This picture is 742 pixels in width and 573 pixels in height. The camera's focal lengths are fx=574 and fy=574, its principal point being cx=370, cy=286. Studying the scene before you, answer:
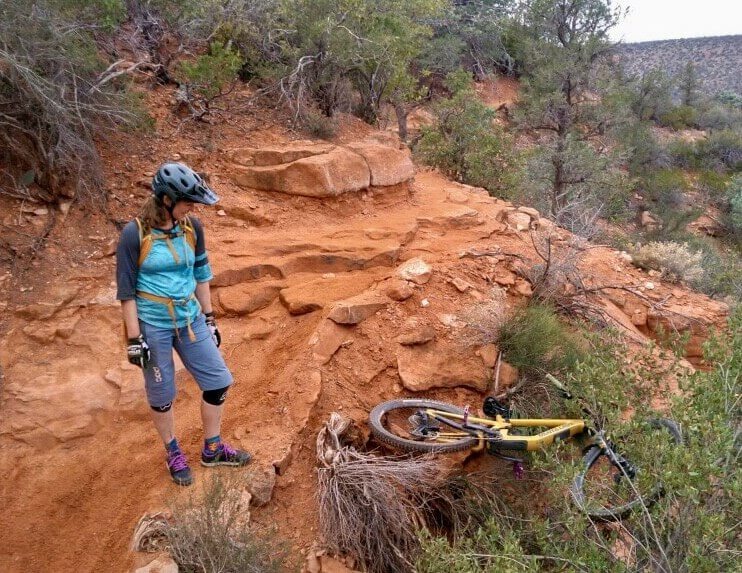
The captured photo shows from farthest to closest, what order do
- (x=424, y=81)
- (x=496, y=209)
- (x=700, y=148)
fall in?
(x=700, y=148) → (x=424, y=81) → (x=496, y=209)

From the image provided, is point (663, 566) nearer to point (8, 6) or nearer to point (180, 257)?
point (180, 257)

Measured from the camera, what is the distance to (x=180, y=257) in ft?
10.1

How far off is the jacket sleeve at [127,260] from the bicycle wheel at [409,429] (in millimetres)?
1911

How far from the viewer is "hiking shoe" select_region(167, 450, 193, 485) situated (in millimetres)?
3301

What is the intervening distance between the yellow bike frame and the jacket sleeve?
218 centimetres

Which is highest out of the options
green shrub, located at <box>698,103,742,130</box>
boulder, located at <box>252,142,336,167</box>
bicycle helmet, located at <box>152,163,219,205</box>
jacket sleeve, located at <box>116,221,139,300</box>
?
bicycle helmet, located at <box>152,163,219,205</box>

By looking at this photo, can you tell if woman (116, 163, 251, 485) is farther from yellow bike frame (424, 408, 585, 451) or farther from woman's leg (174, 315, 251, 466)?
yellow bike frame (424, 408, 585, 451)

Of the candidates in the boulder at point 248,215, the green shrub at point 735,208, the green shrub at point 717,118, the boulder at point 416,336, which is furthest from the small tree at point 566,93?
the green shrub at point 717,118

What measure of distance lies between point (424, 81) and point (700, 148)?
11.7m

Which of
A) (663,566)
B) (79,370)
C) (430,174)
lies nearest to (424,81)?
(430,174)

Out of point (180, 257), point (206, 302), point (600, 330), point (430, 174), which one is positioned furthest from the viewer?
point (430, 174)

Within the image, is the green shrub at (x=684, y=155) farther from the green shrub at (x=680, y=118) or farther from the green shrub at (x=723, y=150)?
the green shrub at (x=680, y=118)

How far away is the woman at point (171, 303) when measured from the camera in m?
2.92

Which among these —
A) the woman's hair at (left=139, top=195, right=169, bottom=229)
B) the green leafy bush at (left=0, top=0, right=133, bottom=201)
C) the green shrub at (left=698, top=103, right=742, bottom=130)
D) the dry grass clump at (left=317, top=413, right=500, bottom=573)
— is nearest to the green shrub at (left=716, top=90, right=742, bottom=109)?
the green shrub at (left=698, top=103, right=742, bottom=130)
